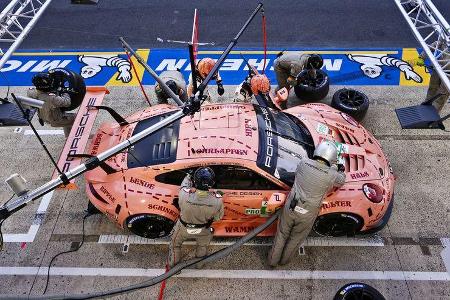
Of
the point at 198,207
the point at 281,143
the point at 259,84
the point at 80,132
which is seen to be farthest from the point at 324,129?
the point at 80,132

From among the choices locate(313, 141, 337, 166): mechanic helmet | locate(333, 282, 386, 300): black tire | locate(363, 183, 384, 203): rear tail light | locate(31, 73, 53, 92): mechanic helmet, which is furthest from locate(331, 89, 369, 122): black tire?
locate(31, 73, 53, 92): mechanic helmet

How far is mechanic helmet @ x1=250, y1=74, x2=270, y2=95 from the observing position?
731cm

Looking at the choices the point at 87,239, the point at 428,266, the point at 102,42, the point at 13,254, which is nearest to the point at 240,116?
the point at 87,239

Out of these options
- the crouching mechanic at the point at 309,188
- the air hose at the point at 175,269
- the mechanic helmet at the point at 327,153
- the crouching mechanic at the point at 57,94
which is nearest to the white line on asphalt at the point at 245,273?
the air hose at the point at 175,269

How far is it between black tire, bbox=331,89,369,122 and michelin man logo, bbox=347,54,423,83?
151 cm

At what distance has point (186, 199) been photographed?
5.30m

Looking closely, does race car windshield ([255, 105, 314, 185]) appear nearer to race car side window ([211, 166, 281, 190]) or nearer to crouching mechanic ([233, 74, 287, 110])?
race car side window ([211, 166, 281, 190])

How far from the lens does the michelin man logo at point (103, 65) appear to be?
31.8 ft

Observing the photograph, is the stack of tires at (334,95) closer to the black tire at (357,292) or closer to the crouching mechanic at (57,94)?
the black tire at (357,292)

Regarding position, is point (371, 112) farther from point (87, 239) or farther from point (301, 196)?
point (87, 239)

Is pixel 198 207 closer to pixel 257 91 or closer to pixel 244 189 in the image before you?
pixel 244 189

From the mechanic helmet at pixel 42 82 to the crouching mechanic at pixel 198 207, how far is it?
2961 mm

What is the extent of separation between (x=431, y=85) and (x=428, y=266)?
3390mm

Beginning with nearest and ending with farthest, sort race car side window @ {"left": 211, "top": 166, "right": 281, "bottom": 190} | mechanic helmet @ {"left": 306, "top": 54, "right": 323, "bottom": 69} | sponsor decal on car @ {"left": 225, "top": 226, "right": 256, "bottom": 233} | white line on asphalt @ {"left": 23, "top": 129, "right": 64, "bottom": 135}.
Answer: race car side window @ {"left": 211, "top": 166, "right": 281, "bottom": 190} < sponsor decal on car @ {"left": 225, "top": 226, "right": 256, "bottom": 233} < mechanic helmet @ {"left": 306, "top": 54, "right": 323, "bottom": 69} < white line on asphalt @ {"left": 23, "top": 129, "right": 64, "bottom": 135}
